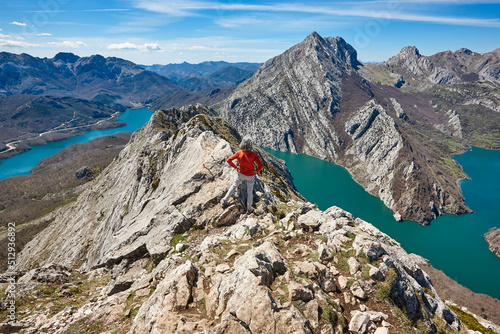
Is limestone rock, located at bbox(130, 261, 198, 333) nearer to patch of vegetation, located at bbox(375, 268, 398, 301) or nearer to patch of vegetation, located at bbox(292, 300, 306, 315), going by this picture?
patch of vegetation, located at bbox(292, 300, 306, 315)

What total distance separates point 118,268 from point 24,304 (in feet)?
21.5

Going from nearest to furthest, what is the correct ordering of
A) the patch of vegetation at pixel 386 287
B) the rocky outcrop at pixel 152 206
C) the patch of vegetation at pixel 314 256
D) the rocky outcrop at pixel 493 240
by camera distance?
the patch of vegetation at pixel 386 287, the patch of vegetation at pixel 314 256, the rocky outcrop at pixel 152 206, the rocky outcrop at pixel 493 240

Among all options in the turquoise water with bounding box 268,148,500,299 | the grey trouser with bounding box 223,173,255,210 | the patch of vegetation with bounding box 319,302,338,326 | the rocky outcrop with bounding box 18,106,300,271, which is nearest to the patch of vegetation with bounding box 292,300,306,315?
the patch of vegetation with bounding box 319,302,338,326

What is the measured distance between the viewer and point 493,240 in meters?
134

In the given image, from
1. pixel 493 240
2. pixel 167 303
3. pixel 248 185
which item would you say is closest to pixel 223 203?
pixel 248 185

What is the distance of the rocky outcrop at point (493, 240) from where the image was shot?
129125mm

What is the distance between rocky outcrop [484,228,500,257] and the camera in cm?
12912

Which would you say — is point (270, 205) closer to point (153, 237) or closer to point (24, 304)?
point (153, 237)

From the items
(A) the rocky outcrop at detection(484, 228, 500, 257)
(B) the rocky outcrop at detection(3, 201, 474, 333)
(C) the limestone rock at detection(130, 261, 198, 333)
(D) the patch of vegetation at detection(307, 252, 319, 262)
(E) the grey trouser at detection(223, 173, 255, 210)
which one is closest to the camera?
(B) the rocky outcrop at detection(3, 201, 474, 333)

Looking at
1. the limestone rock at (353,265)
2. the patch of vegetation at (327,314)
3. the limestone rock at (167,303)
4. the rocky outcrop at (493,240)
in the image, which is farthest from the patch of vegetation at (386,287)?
the rocky outcrop at (493,240)

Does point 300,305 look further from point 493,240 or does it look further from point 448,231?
point 448,231

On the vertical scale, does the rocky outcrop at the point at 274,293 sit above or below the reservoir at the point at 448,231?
above

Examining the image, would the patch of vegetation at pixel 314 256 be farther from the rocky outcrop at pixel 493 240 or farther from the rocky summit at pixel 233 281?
the rocky outcrop at pixel 493 240

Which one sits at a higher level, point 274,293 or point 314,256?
point 314,256
